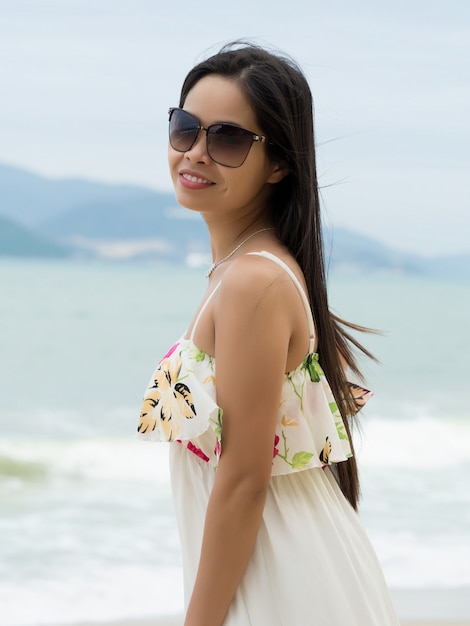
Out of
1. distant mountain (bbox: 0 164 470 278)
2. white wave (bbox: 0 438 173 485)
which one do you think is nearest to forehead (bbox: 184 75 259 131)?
white wave (bbox: 0 438 173 485)

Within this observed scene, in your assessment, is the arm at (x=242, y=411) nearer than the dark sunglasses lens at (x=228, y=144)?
Yes

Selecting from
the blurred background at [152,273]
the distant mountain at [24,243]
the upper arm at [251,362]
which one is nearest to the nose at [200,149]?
the upper arm at [251,362]

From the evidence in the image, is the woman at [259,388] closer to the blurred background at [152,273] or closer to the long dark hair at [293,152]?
the long dark hair at [293,152]

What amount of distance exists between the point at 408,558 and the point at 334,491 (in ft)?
13.3

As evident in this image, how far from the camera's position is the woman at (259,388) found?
1385 millimetres

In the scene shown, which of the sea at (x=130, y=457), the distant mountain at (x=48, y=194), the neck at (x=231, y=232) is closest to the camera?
the neck at (x=231, y=232)

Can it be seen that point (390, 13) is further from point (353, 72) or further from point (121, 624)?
point (121, 624)

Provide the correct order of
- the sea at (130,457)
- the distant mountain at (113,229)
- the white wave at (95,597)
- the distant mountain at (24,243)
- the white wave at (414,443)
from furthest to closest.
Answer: the distant mountain at (24,243) → the distant mountain at (113,229) → the white wave at (414,443) → the sea at (130,457) → the white wave at (95,597)

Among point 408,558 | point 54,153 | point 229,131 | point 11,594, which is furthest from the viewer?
point 54,153

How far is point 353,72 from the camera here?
21891 mm

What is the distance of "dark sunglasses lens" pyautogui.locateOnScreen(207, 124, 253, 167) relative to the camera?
1.48 meters

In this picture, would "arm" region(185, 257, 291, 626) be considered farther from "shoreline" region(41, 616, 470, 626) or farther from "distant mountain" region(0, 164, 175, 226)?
"distant mountain" region(0, 164, 175, 226)

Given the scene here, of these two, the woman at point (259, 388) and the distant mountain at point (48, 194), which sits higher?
the woman at point (259, 388)

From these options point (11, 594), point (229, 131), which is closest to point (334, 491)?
point (229, 131)
